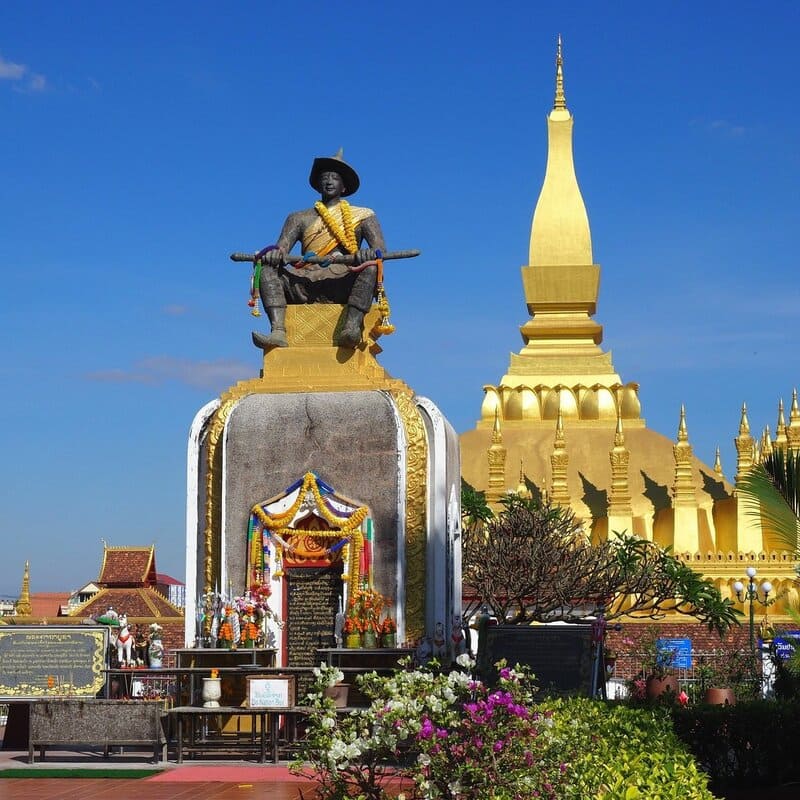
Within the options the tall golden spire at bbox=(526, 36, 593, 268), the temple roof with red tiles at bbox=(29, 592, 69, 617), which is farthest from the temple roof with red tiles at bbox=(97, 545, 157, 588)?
the tall golden spire at bbox=(526, 36, 593, 268)

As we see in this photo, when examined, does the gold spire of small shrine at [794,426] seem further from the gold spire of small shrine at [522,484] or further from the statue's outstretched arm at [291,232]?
the statue's outstretched arm at [291,232]

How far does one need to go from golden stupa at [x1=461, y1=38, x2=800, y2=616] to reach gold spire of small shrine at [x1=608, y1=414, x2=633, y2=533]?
28 mm

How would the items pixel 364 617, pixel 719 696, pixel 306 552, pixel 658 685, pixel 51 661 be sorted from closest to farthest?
1. pixel 51 661
2. pixel 364 617
3. pixel 306 552
4. pixel 719 696
5. pixel 658 685

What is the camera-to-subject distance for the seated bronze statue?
62.0 feet

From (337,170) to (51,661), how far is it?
7.11 m

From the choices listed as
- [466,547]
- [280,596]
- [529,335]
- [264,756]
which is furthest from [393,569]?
[529,335]

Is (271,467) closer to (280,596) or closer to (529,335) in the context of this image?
(280,596)

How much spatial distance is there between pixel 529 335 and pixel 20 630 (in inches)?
1429

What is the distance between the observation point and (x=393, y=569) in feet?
58.3

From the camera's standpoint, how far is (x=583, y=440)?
4819 cm

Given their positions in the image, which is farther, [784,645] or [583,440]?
[583,440]

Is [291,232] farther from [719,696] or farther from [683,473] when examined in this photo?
[683,473]

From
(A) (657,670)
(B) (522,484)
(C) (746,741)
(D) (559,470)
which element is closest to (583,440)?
(B) (522,484)

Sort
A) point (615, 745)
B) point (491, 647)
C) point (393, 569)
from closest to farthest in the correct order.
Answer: point (615, 745)
point (491, 647)
point (393, 569)
